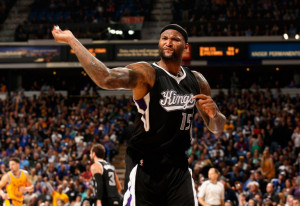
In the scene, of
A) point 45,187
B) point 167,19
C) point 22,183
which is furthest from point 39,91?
point 22,183

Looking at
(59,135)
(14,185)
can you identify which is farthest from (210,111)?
(59,135)

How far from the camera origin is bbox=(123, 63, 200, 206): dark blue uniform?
14.1ft

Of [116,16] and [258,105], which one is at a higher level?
[116,16]

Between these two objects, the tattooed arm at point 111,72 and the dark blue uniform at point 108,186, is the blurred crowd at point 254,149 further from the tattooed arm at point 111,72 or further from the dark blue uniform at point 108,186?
the tattooed arm at point 111,72

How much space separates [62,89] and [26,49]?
13.7 feet

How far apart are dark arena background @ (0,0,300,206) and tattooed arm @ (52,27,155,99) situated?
10829 millimetres

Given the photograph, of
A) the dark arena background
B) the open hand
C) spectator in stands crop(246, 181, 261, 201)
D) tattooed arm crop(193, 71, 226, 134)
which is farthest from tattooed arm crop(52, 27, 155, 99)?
the dark arena background

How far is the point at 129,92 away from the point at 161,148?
22.3 metres

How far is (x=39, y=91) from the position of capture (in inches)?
1109

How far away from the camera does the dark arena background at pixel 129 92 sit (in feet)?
58.9

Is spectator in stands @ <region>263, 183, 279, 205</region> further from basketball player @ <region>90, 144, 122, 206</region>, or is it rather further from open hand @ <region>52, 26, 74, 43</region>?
open hand @ <region>52, 26, 74, 43</region>

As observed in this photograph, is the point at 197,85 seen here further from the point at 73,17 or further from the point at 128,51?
the point at 73,17

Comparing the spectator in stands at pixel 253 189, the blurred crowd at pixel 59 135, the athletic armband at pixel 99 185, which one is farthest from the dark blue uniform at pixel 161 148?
the blurred crowd at pixel 59 135

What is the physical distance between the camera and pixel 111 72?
3852 mm
